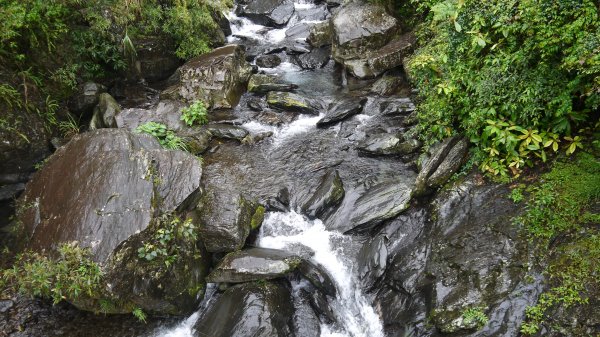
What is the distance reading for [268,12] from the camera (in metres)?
17.3

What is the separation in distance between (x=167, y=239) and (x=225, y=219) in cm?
122

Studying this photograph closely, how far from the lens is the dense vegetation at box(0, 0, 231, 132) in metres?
9.16

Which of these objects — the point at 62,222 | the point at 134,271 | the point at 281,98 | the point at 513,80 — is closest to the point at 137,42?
the point at 281,98

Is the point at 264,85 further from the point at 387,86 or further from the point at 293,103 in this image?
the point at 387,86

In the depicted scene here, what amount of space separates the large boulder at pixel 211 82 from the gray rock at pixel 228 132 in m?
1.44

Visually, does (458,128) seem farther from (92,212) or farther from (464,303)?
(92,212)

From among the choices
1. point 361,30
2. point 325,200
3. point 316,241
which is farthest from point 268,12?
point 316,241

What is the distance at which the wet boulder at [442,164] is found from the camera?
7383mm

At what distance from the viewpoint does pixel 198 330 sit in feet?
21.4

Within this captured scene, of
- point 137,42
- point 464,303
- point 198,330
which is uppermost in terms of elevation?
point 137,42

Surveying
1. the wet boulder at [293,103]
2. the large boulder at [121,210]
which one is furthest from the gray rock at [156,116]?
the large boulder at [121,210]

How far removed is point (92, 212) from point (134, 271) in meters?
1.27

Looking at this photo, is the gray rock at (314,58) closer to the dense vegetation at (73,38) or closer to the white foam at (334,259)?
the dense vegetation at (73,38)

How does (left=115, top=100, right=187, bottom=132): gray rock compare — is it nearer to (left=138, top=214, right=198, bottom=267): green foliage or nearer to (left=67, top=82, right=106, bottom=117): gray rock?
(left=67, top=82, right=106, bottom=117): gray rock
